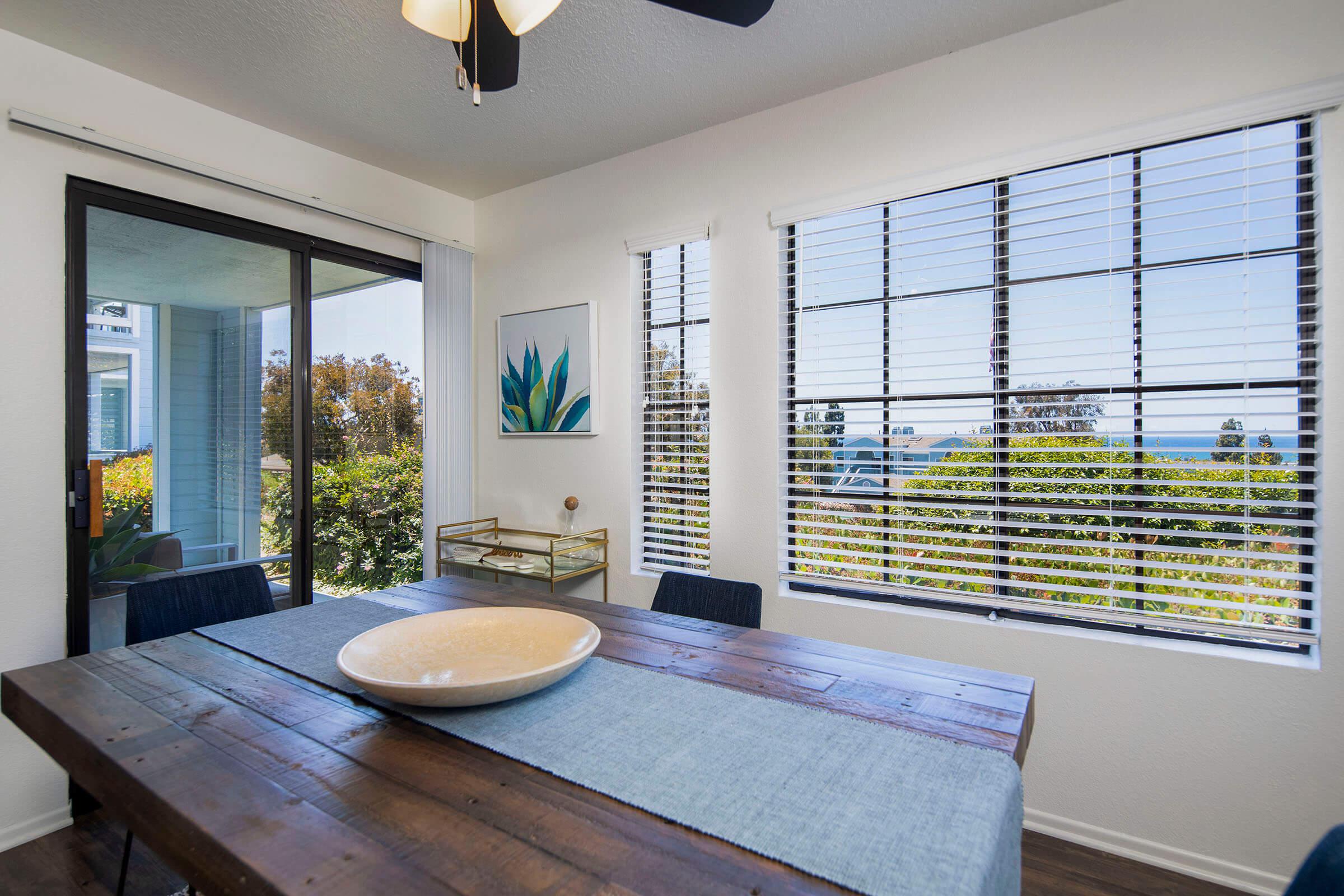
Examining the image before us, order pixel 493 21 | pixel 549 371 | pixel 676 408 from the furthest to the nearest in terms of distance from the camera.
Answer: pixel 549 371, pixel 676 408, pixel 493 21

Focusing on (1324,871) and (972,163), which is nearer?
(1324,871)

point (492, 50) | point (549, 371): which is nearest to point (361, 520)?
point (549, 371)

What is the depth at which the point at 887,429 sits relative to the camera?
2504 mm

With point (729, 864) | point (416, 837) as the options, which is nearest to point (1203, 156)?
point (729, 864)

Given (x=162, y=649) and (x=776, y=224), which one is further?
(x=776, y=224)

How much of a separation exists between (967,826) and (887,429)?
1816 mm

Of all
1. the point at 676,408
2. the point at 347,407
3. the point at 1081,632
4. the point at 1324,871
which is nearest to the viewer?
the point at 1324,871

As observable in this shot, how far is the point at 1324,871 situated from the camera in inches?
28.2

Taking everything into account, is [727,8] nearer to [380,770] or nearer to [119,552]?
[380,770]

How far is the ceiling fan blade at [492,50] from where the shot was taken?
160cm

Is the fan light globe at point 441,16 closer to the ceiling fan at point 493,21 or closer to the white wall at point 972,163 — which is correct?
the ceiling fan at point 493,21

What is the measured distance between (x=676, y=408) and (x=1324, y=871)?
8.31 feet

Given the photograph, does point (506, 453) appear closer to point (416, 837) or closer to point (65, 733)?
point (65, 733)

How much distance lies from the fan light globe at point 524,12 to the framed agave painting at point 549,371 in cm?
180
